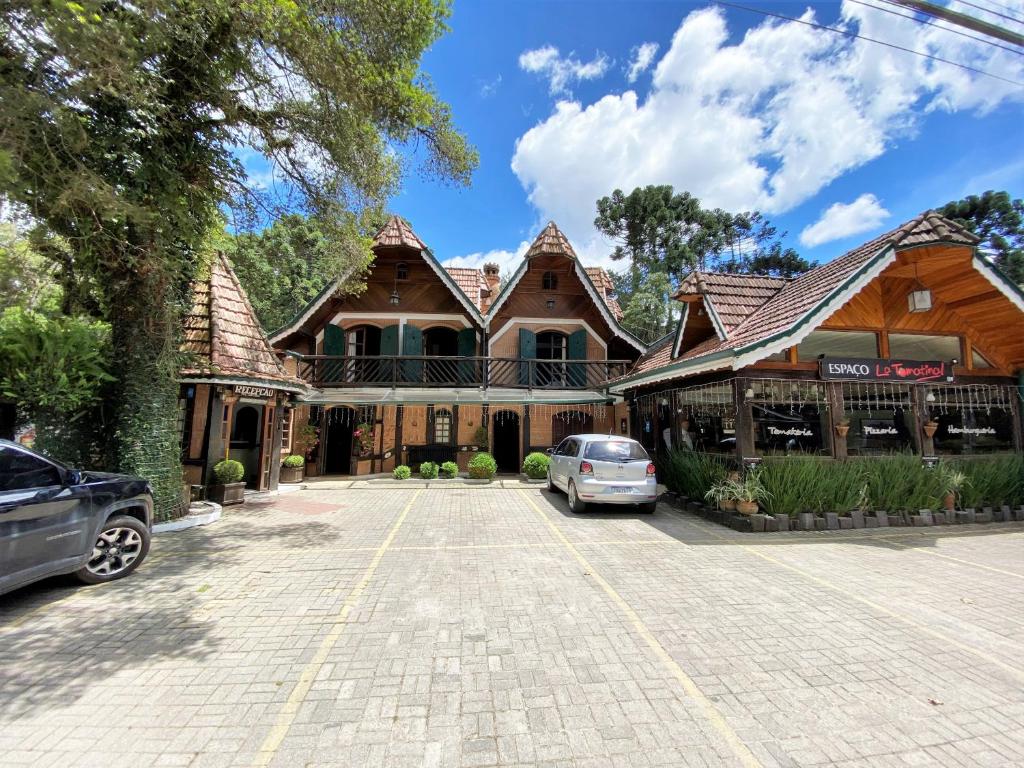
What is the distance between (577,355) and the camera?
1622 cm

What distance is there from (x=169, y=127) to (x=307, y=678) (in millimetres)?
7815

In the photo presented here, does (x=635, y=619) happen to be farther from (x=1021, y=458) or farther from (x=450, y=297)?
(x=450, y=297)

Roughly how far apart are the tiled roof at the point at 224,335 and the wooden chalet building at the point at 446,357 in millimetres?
3096

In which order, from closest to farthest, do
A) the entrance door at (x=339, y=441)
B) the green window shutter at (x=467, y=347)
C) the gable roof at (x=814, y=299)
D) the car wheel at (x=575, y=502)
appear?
the gable roof at (x=814, y=299) < the car wheel at (x=575, y=502) < the green window shutter at (x=467, y=347) < the entrance door at (x=339, y=441)

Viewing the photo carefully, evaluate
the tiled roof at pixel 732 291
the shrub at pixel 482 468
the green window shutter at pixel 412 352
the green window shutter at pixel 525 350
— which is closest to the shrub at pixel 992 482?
the tiled roof at pixel 732 291

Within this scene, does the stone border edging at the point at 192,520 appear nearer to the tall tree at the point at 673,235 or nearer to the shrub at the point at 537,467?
the shrub at the point at 537,467

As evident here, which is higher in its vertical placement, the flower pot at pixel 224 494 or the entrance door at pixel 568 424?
the entrance door at pixel 568 424

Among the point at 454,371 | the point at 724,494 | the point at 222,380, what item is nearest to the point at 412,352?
the point at 454,371

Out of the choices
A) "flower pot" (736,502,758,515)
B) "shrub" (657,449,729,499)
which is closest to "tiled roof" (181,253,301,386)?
"shrub" (657,449,729,499)

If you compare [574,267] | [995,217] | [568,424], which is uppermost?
[995,217]

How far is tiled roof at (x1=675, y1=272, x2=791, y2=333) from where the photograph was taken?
9867 mm

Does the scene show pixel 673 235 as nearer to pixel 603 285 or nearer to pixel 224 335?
pixel 603 285

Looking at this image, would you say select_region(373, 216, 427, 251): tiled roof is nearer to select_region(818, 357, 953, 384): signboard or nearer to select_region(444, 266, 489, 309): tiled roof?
select_region(444, 266, 489, 309): tiled roof

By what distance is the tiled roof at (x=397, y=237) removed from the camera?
49.9ft
